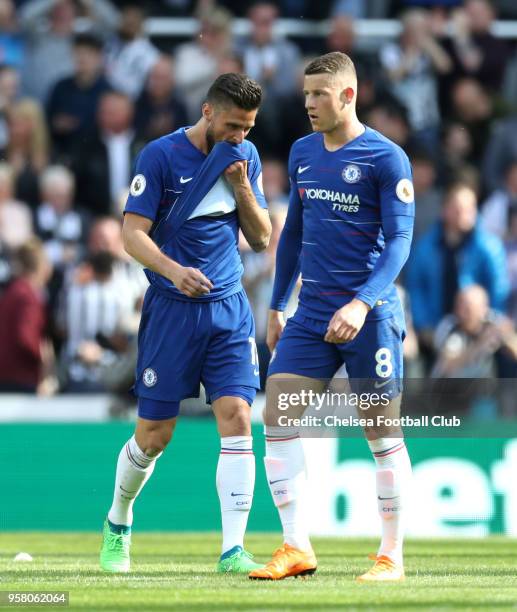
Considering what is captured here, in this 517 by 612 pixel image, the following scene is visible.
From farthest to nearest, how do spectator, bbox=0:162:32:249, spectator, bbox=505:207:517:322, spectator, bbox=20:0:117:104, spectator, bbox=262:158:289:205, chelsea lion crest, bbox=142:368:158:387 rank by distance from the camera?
spectator, bbox=20:0:117:104, spectator, bbox=262:158:289:205, spectator, bbox=0:162:32:249, spectator, bbox=505:207:517:322, chelsea lion crest, bbox=142:368:158:387

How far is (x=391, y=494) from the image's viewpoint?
7043 millimetres

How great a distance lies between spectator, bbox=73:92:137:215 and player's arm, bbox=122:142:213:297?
6903 millimetres

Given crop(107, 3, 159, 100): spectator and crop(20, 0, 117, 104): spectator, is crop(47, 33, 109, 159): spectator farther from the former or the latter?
crop(20, 0, 117, 104): spectator

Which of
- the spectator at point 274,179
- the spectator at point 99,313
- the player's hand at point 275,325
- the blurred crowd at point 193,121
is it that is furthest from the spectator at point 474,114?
the player's hand at point 275,325

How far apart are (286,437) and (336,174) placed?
1284 mm

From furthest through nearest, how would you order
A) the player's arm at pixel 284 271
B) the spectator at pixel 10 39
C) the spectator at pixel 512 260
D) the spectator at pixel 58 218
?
the spectator at pixel 10 39, the spectator at pixel 58 218, the spectator at pixel 512 260, the player's arm at pixel 284 271

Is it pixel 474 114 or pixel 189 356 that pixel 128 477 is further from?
pixel 474 114

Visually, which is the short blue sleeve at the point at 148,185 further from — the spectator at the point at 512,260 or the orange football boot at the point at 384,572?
the spectator at the point at 512,260

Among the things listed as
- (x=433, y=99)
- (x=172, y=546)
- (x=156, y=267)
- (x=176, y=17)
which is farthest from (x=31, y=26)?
(x=156, y=267)

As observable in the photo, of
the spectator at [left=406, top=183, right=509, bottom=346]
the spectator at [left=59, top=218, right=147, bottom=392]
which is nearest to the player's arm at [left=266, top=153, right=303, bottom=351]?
the spectator at [left=59, top=218, right=147, bottom=392]

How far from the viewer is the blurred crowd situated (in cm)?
1259

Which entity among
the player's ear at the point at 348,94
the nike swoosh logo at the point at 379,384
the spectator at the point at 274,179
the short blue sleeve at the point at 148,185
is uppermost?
the spectator at the point at 274,179

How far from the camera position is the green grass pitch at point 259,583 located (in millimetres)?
6070

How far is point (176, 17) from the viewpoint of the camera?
1630cm
